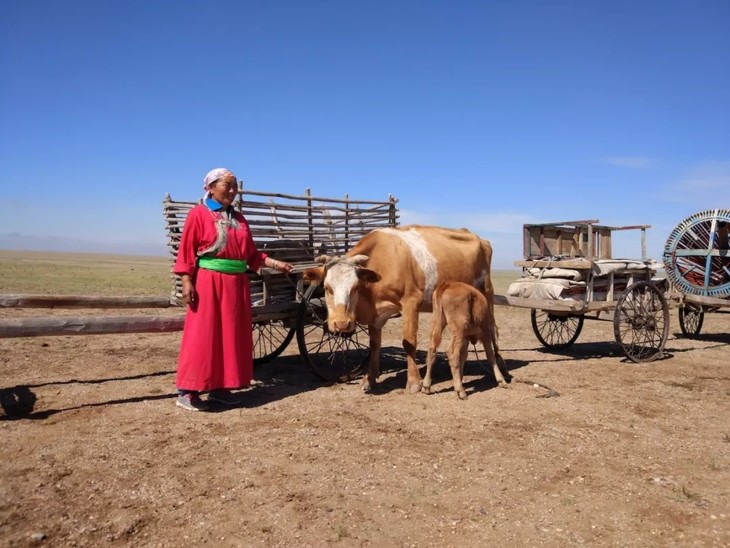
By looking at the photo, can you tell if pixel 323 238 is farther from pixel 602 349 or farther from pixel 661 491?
pixel 602 349

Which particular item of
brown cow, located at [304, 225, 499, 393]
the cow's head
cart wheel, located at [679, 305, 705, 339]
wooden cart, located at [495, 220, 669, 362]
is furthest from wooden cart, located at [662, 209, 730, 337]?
the cow's head

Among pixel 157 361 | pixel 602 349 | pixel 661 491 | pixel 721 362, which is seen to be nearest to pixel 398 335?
pixel 602 349

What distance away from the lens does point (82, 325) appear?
6.19 metres

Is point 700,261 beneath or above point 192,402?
above

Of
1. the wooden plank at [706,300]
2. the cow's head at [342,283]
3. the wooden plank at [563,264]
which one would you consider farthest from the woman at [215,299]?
the wooden plank at [706,300]

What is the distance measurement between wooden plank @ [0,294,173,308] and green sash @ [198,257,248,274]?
6.07ft

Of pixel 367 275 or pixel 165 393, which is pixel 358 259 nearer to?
pixel 367 275

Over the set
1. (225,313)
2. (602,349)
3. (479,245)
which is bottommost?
(602,349)

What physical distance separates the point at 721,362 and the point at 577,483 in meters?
7.09

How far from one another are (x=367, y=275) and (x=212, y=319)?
6.33 feet

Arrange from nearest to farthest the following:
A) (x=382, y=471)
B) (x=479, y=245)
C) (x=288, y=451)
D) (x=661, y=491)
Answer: (x=661, y=491) < (x=382, y=471) < (x=288, y=451) < (x=479, y=245)

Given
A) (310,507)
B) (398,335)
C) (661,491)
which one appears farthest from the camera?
(398,335)

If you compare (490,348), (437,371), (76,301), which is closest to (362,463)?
(490,348)

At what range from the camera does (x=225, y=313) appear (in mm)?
6191
